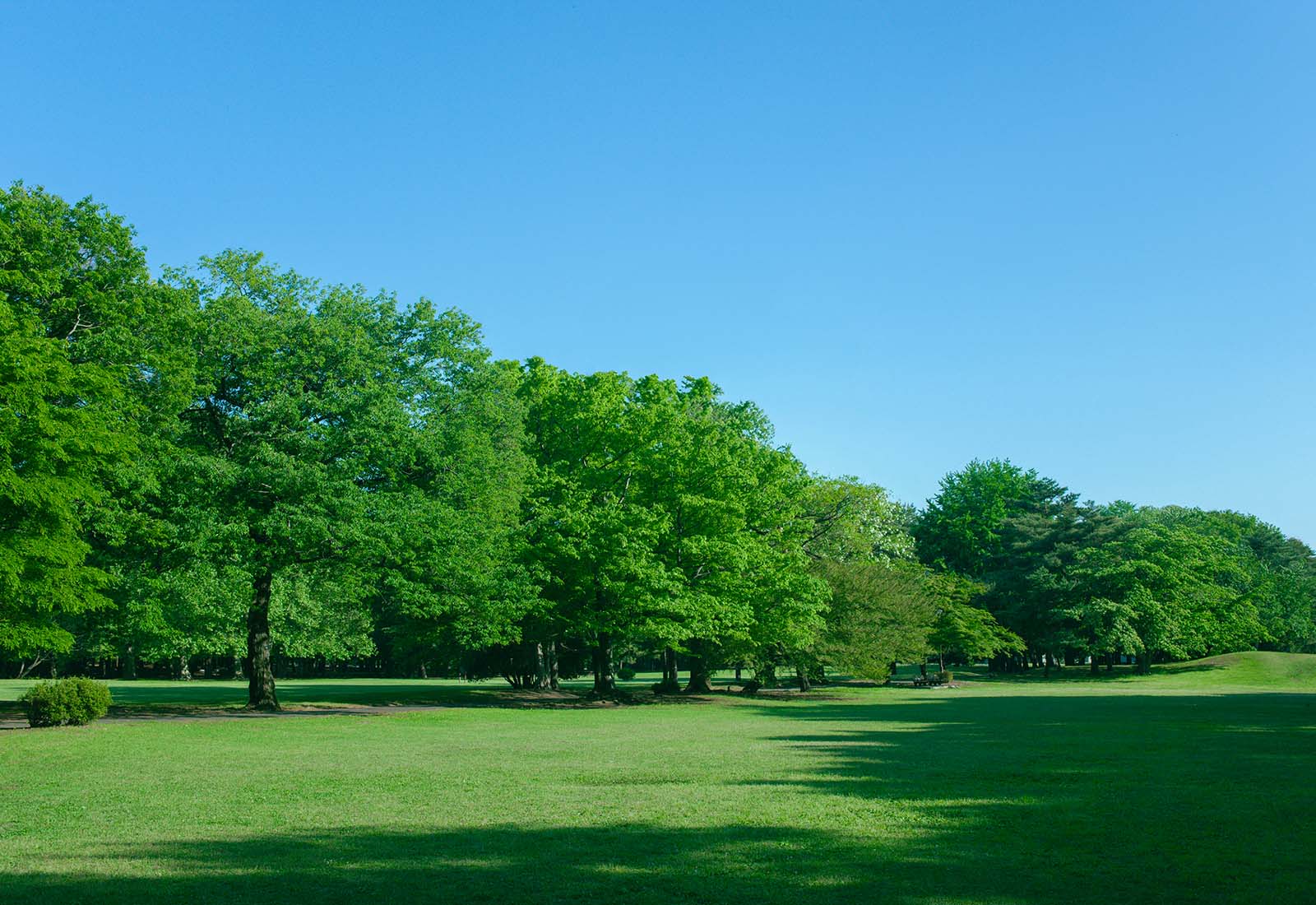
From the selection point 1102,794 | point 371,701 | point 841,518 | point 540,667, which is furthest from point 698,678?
point 1102,794

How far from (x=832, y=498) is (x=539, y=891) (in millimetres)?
48037

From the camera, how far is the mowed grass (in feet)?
27.3

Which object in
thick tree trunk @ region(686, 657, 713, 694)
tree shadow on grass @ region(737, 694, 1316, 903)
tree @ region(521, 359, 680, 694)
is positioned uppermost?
tree @ region(521, 359, 680, 694)

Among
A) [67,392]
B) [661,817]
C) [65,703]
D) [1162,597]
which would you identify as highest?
[67,392]

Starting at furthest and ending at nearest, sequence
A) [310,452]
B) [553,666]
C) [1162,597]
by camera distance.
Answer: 1. [1162,597]
2. [553,666]
3. [310,452]

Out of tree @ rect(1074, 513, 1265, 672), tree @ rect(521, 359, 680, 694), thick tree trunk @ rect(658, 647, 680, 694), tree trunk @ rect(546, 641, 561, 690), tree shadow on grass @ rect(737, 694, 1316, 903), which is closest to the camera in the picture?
tree shadow on grass @ rect(737, 694, 1316, 903)

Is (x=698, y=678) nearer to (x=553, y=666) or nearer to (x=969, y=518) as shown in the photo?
(x=553, y=666)

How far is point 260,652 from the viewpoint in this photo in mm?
34906

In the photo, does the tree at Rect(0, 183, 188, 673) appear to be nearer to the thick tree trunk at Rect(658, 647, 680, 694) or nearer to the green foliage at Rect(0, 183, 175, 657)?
the green foliage at Rect(0, 183, 175, 657)

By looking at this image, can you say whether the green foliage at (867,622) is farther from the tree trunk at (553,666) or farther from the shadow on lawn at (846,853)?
the shadow on lawn at (846,853)

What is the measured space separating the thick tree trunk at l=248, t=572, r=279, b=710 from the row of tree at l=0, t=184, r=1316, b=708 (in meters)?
0.11

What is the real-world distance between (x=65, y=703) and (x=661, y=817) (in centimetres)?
2090

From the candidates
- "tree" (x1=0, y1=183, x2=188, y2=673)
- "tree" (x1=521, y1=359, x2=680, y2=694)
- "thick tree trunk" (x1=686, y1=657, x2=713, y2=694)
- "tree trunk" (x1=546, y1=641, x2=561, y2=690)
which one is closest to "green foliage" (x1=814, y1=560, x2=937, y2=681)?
"thick tree trunk" (x1=686, y1=657, x2=713, y2=694)

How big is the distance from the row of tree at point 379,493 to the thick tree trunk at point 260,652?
0.37 feet
